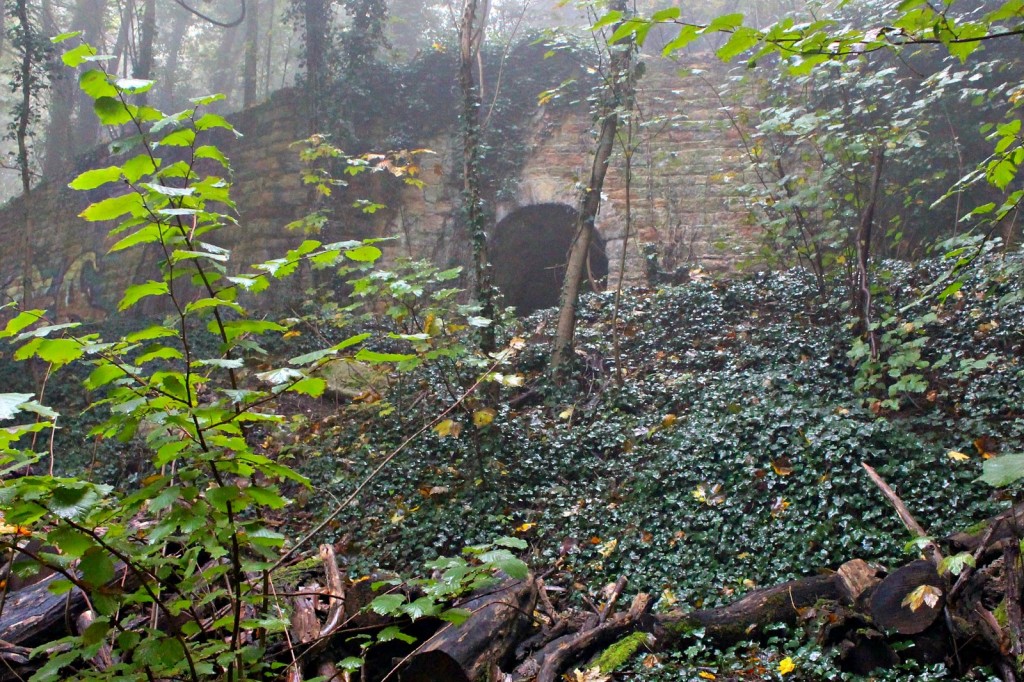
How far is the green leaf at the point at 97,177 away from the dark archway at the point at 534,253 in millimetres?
9613

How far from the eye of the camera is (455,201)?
39.6 feet

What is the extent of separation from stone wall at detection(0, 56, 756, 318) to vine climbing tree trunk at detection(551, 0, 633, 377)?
7.19 feet

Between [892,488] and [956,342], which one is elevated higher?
[956,342]

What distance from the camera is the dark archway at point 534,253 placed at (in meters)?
11.8

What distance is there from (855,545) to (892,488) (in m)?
0.67

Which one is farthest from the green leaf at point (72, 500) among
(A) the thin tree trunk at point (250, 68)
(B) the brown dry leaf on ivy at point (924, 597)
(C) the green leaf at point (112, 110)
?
(A) the thin tree trunk at point (250, 68)

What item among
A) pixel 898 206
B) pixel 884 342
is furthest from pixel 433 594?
pixel 898 206

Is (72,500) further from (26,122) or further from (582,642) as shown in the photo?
(26,122)

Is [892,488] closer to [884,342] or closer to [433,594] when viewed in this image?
[884,342]

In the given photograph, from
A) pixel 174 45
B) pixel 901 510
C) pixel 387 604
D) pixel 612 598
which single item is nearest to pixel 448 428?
pixel 612 598

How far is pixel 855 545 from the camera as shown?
4320 mm

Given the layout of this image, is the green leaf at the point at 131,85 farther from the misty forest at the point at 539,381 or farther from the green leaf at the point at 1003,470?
the green leaf at the point at 1003,470

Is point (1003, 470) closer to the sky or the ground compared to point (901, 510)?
closer to the sky

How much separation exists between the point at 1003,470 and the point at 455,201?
11043 mm
